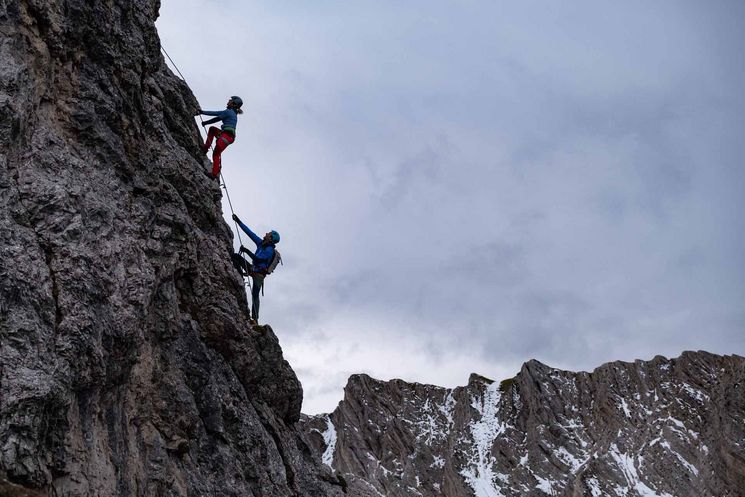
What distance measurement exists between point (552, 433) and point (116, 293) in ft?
371

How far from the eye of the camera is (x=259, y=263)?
2533cm

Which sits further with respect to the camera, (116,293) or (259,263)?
(259,263)

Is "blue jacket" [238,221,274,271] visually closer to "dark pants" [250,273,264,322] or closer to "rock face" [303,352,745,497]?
"dark pants" [250,273,264,322]

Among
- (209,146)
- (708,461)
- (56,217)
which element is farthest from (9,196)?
(708,461)

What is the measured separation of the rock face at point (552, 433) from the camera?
104438 millimetres

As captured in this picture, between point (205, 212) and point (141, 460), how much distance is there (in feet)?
29.2

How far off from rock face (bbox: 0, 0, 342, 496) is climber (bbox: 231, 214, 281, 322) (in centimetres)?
107

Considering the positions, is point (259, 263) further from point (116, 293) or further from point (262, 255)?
point (116, 293)

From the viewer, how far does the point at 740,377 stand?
11300 cm

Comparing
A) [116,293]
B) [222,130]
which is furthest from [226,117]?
[116,293]

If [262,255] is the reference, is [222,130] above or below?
above

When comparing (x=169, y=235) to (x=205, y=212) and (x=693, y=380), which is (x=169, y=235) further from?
(x=693, y=380)

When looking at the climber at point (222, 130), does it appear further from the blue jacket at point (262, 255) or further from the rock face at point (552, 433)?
the rock face at point (552, 433)

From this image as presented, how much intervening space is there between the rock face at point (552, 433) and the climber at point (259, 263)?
8323cm
